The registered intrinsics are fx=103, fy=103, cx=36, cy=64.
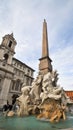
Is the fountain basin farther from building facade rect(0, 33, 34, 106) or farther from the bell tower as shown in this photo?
the bell tower

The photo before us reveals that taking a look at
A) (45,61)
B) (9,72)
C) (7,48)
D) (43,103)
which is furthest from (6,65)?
(43,103)

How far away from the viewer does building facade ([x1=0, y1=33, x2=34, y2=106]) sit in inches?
912

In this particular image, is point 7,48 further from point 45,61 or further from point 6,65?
point 45,61

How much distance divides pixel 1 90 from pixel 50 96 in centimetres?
1607

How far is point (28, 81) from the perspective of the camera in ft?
115

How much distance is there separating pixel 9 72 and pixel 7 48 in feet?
20.1

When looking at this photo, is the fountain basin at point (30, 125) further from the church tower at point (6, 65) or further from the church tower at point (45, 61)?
the church tower at point (6, 65)

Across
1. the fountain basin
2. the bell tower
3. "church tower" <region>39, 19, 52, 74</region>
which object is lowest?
the fountain basin

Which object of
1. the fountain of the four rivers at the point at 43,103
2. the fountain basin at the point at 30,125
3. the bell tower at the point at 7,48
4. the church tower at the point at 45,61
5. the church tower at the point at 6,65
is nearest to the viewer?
the fountain basin at the point at 30,125

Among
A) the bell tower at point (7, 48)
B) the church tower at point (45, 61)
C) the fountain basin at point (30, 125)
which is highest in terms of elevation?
the bell tower at point (7, 48)

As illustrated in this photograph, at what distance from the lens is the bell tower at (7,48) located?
25.0 meters

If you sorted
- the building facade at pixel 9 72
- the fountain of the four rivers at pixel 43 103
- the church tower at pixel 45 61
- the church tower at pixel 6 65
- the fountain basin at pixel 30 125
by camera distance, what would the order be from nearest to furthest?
the fountain basin at pixel 30 125, the fountain of the four rivers at pixel 43 103, the church tower at pixel 45 61, the church tower at pixel 6 65, the building facade at pixel 9 72

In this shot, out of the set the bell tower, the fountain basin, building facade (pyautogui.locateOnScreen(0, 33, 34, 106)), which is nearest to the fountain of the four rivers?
the fountain basin

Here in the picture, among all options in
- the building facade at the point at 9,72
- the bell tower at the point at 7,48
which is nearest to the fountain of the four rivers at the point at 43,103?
the building facade at the point at 9,72
